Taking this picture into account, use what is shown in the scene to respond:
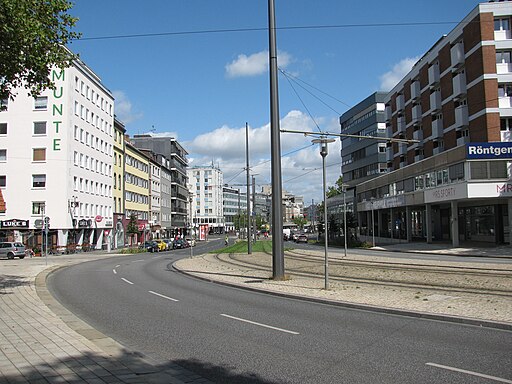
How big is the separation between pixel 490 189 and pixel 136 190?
59.3 m

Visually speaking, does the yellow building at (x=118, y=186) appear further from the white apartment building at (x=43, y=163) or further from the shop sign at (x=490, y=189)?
the shop sign at (x=490, y=189)

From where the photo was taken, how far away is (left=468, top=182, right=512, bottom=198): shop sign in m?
36.2

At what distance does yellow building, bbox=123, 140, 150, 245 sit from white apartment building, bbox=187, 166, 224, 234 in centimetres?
8064

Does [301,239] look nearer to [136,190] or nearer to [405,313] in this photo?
[136,190]

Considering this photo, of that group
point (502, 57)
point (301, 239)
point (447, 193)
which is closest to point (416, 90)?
point (502, 57)

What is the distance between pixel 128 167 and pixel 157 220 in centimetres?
2153

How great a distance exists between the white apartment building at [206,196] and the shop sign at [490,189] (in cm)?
13641

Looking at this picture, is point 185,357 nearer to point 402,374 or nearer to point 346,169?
point 402,374

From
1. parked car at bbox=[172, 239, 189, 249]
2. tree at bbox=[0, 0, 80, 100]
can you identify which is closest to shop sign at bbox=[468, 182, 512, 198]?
tree at bbox=[0, 0, 80, 100]

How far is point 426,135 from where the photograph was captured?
56.0 m

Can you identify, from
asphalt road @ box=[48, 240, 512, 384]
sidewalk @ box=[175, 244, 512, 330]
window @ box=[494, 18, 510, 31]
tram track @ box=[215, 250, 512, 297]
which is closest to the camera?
asphalt road @ box=[48, 240, 512, 384]

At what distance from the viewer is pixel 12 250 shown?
4450 centimetres

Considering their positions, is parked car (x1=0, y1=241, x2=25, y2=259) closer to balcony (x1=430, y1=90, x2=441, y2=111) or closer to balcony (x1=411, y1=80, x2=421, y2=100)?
balcony (x1=430, y1=90, x2=441, y2=111)

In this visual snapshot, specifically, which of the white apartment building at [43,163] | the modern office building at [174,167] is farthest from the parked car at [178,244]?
the modern office building at [174,167]
